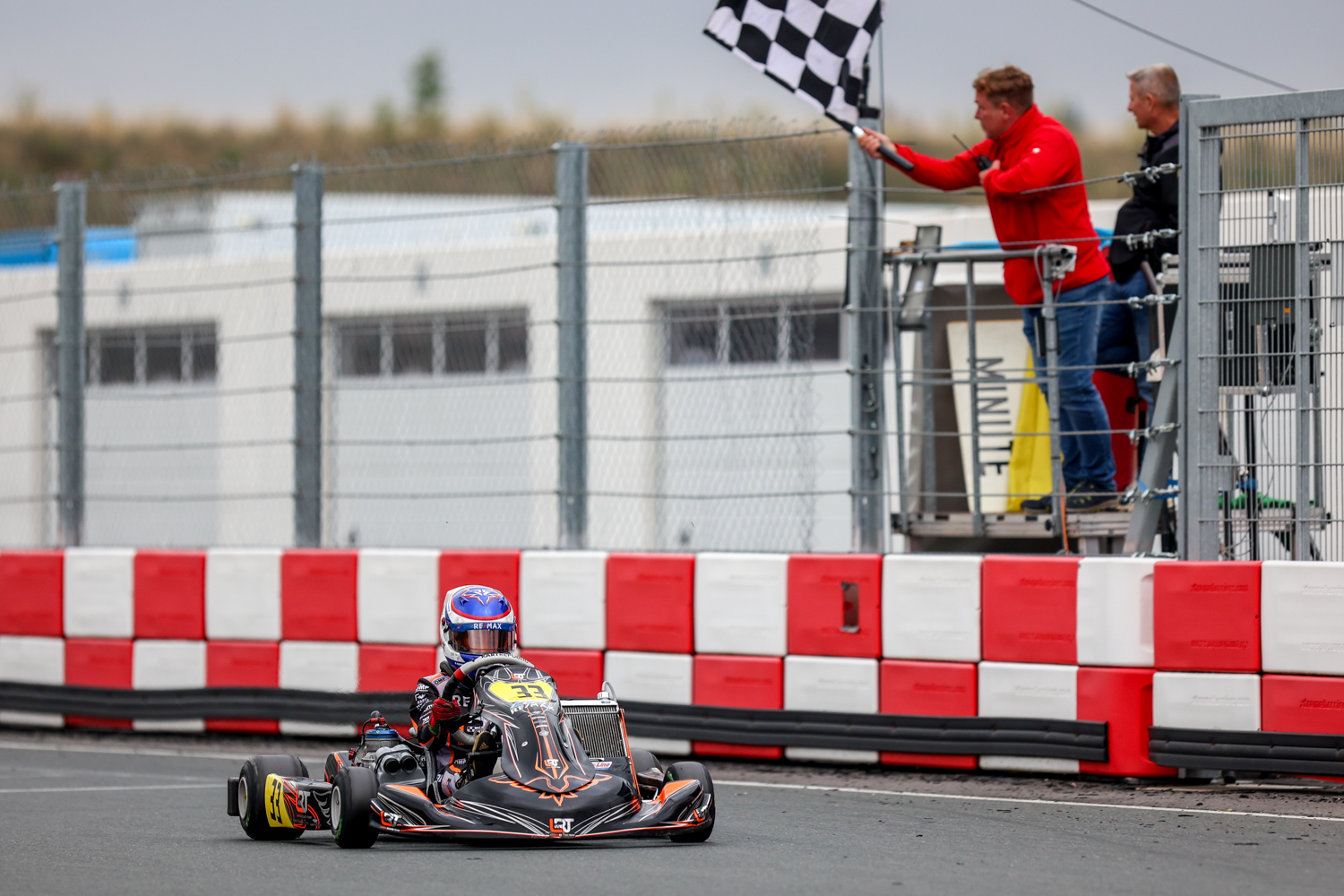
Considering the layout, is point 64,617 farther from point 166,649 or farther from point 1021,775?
point 1021,775

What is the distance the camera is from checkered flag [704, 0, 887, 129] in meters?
8.21

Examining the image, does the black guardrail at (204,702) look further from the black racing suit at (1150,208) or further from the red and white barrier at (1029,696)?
the black racing suit at (1150,208)

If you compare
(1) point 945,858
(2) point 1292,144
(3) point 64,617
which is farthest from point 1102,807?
(3) point 64,617

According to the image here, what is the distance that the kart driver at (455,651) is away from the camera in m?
5.78

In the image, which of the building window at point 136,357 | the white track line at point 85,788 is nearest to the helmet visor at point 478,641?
the white track line at point 85,788

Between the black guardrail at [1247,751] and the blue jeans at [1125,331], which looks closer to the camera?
the black guardrail at [1247,751]

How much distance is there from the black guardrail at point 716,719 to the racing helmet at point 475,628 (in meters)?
2.20

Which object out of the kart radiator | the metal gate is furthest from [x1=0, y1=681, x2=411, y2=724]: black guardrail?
the metal gate

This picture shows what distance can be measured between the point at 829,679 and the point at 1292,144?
10.0ft

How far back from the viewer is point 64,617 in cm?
973

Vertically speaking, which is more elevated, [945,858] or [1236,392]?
[1236,392]

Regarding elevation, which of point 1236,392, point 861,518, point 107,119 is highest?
point 107,119

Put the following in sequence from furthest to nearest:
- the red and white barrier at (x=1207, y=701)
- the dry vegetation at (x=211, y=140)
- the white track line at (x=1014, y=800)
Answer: the dry vegetation at (x=211, y=140) → the red and white barrier at (x=1207, y=701) → the white track line at (x=1014, y=800)

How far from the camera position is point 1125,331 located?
26.7ft
